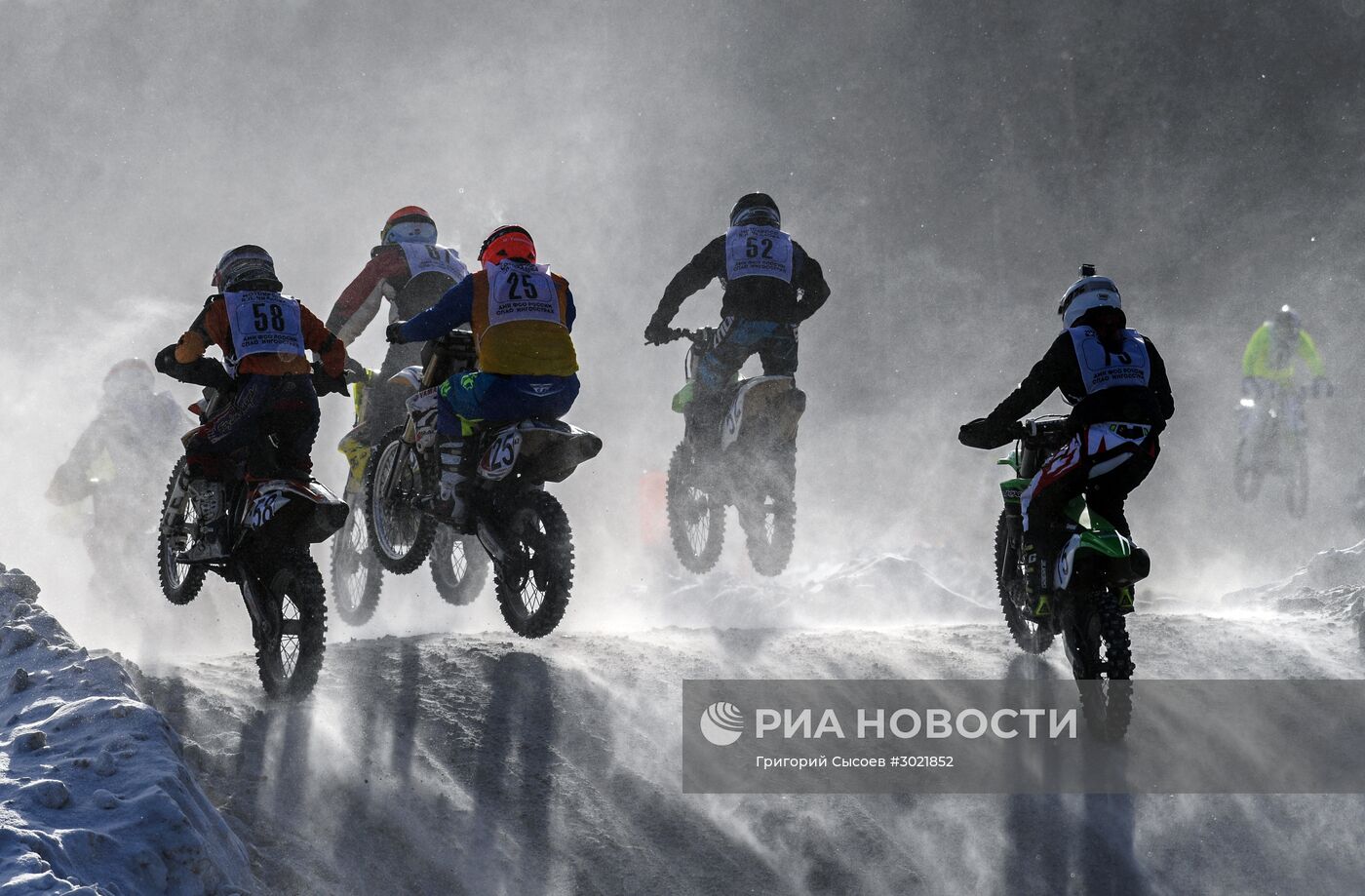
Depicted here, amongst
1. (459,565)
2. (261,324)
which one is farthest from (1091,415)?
(459,565)

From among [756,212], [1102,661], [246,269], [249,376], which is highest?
[756,212]

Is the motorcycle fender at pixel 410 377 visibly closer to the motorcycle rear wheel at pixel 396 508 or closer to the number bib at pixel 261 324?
the motorcycle rear wheel at pixel 396 508

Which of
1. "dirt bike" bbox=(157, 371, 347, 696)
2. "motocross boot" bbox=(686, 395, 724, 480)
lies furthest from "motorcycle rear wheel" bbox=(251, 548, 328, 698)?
"motocross boot" bbox=(686, 395, 724, 480)

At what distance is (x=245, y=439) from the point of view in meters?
6.83

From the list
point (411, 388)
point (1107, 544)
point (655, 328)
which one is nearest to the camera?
point (1107, 544)

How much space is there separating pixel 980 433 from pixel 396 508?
3.78m

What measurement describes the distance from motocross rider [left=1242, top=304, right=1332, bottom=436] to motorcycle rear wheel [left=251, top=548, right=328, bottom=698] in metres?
15.0

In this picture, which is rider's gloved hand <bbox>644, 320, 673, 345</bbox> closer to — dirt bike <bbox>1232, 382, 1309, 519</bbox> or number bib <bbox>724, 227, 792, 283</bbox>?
number bib <bbox>724, 227, 792, 283</bbox>

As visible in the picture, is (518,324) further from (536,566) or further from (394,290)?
(394,290)

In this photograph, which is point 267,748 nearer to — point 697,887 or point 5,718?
point 5,718

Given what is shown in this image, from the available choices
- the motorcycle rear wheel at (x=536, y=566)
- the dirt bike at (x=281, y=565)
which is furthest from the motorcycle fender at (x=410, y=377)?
the dirt bike at (x=281, y=565)

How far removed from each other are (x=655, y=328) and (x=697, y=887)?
613 centimetres

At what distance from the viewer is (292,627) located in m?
6.32

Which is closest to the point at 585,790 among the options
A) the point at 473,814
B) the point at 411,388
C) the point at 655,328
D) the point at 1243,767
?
the point at 473,814
